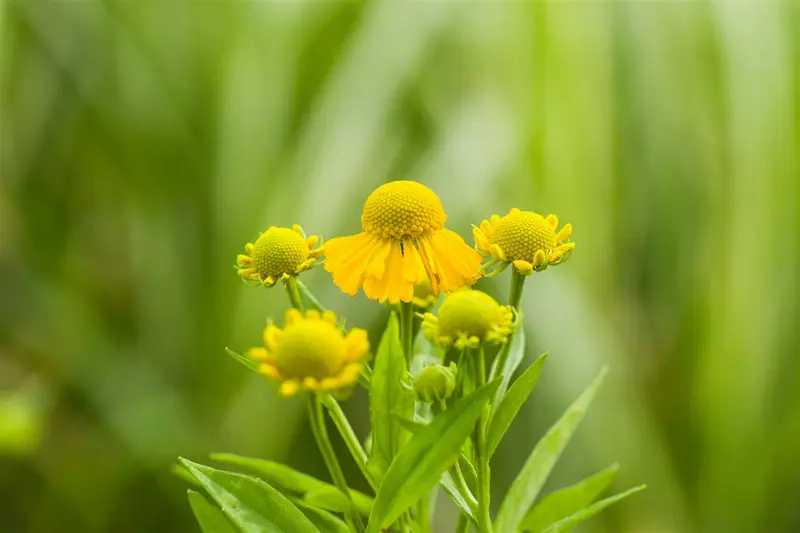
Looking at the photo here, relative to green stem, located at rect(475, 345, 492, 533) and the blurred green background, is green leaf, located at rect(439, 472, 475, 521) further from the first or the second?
the blurred green background

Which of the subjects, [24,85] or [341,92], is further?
[24,85]

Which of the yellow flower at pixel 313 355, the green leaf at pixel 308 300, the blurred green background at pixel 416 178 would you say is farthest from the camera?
the blurred green background at pixel 416 178

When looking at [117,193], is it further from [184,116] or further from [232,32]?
[232,32]

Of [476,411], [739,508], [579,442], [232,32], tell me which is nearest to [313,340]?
[476,411]

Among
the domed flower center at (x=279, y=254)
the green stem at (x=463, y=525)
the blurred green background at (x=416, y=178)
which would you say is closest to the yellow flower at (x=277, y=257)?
the domed flower center at (x=279, y=254)

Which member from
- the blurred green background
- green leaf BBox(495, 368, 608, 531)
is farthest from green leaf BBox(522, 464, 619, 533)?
the blurred green background

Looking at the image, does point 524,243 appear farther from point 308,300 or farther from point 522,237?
point 308,300

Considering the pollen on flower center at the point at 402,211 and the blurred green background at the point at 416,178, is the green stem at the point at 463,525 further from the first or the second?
the blurred green background at the point at 416,178

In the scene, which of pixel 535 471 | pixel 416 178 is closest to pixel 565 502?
pixel 535 471
